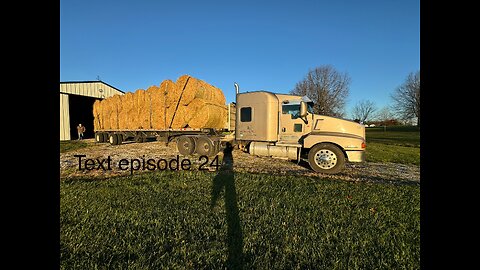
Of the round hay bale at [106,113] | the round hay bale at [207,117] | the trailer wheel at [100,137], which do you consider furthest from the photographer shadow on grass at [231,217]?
the trailer wheel at [100,137]

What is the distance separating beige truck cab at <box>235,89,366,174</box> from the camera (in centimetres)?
764

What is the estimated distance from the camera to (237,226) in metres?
3.40

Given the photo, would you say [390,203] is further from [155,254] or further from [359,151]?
[155,254]

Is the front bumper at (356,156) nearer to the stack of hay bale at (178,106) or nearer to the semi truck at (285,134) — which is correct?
the semi truck at (285,134)

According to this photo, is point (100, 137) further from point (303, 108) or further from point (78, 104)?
point (303, 108)

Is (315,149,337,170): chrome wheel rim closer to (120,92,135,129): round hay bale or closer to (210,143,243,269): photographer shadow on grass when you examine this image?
(210,143,243,269): photographer shadow on grass

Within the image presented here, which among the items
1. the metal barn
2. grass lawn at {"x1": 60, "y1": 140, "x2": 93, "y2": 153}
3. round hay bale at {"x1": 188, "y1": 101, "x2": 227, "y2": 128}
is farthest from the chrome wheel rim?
the metal barn

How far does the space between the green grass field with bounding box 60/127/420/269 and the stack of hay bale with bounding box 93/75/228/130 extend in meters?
5.38

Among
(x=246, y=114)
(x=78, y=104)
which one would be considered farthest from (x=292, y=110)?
(x=78, y=104)

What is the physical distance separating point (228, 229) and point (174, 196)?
1900 mm

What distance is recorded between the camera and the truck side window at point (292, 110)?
28.5 feet
